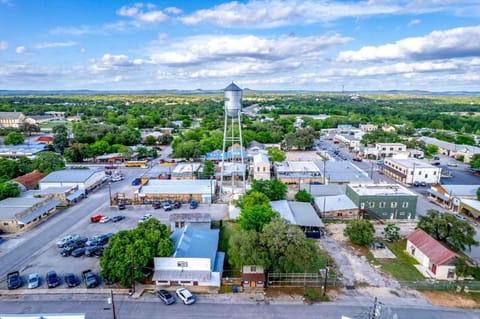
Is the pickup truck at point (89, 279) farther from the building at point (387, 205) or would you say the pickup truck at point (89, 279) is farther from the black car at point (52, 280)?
the building at point (387, 205)

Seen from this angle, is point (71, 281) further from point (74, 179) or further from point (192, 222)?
point (74, 179)

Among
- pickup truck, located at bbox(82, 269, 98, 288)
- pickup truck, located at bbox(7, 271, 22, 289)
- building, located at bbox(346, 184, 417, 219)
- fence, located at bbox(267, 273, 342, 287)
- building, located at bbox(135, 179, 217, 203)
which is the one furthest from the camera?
building, located at bbox(135, 179, 217, 203)

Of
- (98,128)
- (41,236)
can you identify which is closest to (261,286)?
(41,236)

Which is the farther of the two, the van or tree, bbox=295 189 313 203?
tree, bbox=295 189 313 203

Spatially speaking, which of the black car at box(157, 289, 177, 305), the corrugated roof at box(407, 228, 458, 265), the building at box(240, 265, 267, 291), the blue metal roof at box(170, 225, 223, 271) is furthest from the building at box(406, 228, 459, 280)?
the black car at box(157, 289, 177, 305)

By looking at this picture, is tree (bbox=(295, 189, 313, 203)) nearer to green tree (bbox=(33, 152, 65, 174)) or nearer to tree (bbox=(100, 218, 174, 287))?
tree (bbox=(100, 218, 174, 287))

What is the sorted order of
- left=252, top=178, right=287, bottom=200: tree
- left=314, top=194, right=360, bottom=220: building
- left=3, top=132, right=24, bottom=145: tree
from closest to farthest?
1. left=314, top=194, right=360, bottom=220: building
2. left=252, top=178, right=287, bottom=200: tree
3. left=3, top=132, right=24, bottom=145: tree

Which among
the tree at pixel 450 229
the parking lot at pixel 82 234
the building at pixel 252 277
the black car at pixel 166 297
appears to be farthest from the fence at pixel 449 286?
the parking lot at pixel 82 234

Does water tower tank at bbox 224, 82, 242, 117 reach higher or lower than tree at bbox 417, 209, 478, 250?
higher

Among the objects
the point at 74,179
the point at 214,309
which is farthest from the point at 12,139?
the point at 214,309
